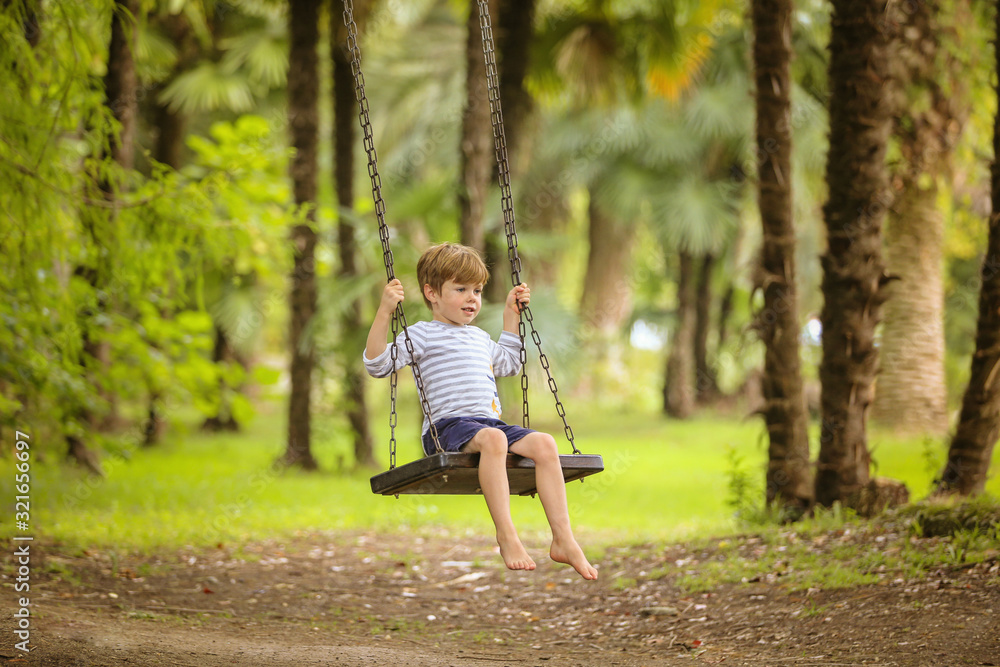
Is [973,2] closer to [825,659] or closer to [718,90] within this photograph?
[718,90]

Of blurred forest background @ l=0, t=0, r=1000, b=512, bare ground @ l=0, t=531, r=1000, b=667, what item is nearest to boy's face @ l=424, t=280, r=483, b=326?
bare ground @ l=0, t=531, r=1000, b=667

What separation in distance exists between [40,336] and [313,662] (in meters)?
4.09

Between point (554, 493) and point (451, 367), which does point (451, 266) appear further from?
point (554, 493)

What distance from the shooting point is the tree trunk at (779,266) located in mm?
6496

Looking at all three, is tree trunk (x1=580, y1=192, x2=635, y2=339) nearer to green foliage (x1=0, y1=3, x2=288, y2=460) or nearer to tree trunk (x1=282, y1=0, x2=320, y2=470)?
tree trunk (x1=282, y1=0, x2=320, y2=470)

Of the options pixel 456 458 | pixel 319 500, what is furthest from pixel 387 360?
pixel 319 500

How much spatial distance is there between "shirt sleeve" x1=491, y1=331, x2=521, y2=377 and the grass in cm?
271

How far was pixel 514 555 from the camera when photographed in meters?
3.68

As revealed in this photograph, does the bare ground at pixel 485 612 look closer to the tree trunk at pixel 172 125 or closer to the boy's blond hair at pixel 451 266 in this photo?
the boy's blond hair at pixel 451 266

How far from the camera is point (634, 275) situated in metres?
22.8

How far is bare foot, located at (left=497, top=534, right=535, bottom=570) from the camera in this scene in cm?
366

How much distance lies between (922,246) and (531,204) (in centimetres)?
982

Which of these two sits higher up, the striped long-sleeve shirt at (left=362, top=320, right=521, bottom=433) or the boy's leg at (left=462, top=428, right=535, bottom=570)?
the striped long-sleeve shirt at (left=362, top=320, right=521, bottom=433)

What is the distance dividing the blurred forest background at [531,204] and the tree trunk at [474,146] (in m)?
0.03
